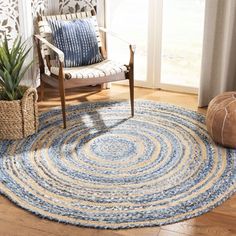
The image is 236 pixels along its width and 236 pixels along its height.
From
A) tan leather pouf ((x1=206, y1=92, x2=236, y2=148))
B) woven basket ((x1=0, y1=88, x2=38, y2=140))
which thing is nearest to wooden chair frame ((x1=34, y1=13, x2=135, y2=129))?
woven basket ((x1=0, y1=88, x2=38, y2=140))

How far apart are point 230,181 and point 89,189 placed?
0.82 metres

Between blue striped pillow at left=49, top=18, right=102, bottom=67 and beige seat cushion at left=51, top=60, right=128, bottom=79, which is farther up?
blue striped pillow at left=49, top=18, right=102, bottom=67

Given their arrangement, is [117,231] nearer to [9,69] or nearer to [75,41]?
[9,69]

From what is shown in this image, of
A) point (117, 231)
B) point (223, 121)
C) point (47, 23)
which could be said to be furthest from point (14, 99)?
point (223, 121)

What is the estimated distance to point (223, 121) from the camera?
279 centimetres

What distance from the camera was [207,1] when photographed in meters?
3.23

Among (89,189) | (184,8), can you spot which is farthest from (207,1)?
(89,189)

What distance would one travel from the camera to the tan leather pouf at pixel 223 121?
278 cm

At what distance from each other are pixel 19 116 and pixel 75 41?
899mm

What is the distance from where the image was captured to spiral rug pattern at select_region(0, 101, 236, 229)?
2229 millimetres

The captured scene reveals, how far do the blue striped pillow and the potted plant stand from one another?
57 centimetres

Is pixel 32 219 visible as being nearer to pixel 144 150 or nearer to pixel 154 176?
pixel 154 176

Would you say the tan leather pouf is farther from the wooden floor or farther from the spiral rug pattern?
the wooden floor

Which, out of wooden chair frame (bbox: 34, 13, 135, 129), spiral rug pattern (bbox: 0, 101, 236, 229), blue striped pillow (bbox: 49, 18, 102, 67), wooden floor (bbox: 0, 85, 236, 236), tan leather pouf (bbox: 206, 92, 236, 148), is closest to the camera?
wooden floor (bbox: 0, 85, 236, 236)
